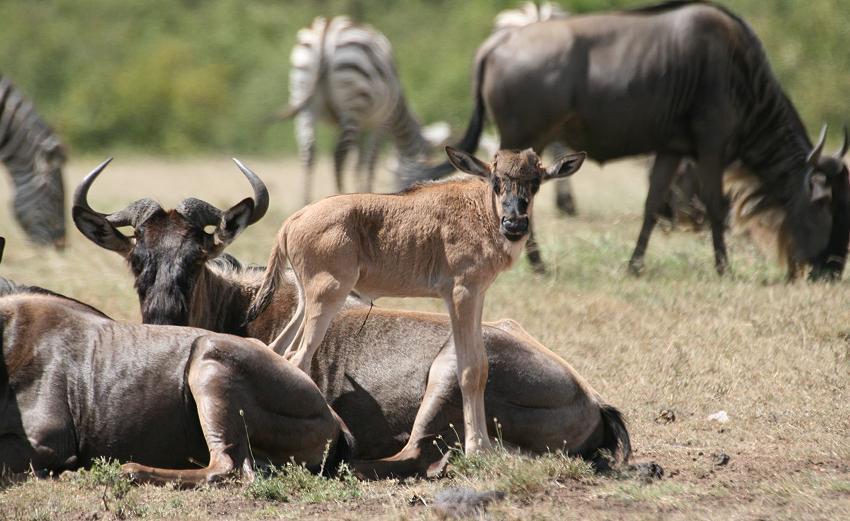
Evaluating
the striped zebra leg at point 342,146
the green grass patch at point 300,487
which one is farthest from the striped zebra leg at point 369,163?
the green grass patch at point 300,487

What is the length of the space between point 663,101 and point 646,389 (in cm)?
424

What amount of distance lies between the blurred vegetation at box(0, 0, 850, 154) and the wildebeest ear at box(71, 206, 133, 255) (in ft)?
70.1

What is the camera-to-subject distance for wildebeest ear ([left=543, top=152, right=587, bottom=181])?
6188mm

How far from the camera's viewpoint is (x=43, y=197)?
48.9ft

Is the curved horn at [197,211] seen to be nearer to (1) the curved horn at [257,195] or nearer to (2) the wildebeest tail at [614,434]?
(1) the curved horn at [257,195]

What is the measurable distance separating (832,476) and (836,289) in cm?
480

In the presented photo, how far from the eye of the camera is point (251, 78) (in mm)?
33406

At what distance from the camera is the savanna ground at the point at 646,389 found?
5.30 metres

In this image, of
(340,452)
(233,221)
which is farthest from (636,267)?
(340,452)

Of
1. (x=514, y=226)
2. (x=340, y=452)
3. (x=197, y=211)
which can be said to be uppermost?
(x=514, y=226)

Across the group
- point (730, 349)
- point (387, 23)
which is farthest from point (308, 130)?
point (387, 23)

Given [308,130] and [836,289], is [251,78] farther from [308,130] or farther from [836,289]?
[836,289]

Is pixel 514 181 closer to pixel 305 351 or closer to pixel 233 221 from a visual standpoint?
pixel 305 351

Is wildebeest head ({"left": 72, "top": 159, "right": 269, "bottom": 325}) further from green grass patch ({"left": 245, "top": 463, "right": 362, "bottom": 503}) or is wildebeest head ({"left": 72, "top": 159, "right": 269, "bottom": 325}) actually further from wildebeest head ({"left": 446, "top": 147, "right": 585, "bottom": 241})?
wildebeest head ({"left": 446, "top": 147, "right": 585, "bottom": 241})
